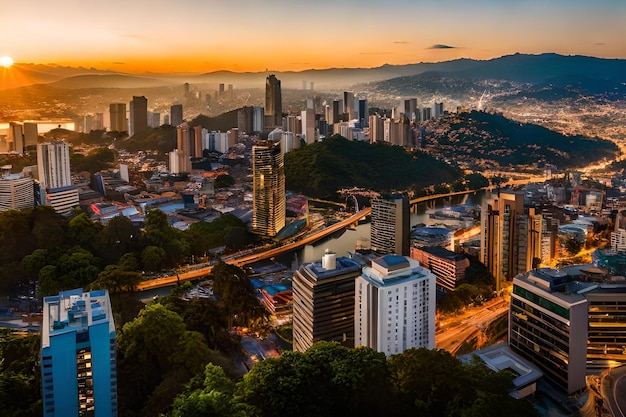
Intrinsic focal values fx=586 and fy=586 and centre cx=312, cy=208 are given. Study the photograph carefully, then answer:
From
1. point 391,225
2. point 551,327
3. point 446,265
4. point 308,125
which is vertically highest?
point 308,125

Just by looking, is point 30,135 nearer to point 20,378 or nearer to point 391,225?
point 391,225

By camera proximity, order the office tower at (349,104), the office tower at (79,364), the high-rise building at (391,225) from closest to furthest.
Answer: the office tower at (79,364) → the high-rise building at (391,225) → the office tower at (349,104)

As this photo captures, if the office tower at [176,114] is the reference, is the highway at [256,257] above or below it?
below

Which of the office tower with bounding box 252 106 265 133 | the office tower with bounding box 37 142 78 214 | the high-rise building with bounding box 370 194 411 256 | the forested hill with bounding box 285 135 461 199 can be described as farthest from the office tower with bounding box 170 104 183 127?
the high-rise building with bounding box 370 194 411 256

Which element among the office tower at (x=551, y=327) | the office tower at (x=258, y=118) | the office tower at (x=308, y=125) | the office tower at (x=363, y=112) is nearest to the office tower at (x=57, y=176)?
the office tower at (x=551, y=327)

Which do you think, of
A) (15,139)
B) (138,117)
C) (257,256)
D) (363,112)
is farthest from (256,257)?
(363,112)

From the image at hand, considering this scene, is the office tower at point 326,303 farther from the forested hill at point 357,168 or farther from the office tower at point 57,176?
the forested hill at point 357,168

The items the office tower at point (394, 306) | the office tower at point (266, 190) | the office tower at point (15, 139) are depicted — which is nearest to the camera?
the office tower at point (394, 306)
